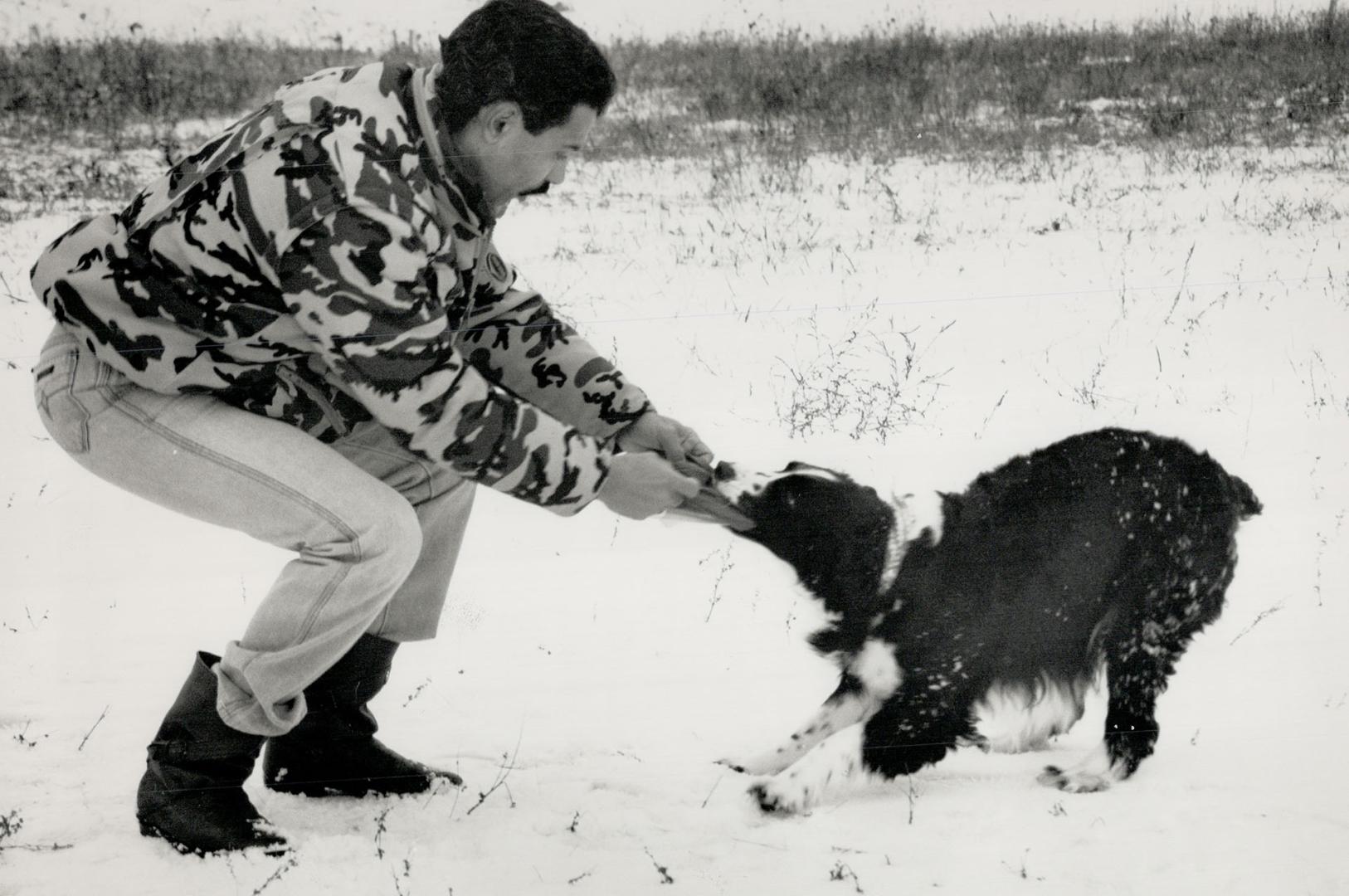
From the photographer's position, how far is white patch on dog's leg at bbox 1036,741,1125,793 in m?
2.19

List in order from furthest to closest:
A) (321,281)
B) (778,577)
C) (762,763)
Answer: (778,577), (762,763), (321,281)

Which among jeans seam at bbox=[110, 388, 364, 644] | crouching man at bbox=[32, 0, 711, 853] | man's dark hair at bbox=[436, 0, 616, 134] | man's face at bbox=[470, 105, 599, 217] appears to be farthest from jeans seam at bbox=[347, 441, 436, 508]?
man's dark hair at bbox=[436, 0, 616, 134]

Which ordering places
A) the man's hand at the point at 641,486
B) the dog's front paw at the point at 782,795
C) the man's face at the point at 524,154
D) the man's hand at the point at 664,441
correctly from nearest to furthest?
the man's face at the point at 524,154, the man's hand at the point at 641,486, the dog's front paw at the point at 782,795, the man's hand at the point at 664,441

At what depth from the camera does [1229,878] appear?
1.77m

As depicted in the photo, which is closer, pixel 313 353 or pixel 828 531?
pixel 313 353

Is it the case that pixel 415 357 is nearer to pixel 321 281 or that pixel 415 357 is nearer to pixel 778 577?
pixel 321 281

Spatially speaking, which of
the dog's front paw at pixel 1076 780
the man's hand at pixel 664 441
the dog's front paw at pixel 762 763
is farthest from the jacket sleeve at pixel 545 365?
the dog's front paw at pixel 1076 780

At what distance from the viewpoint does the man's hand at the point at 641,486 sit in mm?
Answer: 1873

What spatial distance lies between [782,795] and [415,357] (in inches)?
43.4

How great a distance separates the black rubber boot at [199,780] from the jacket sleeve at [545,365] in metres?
0.77

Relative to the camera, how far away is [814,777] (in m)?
2.19

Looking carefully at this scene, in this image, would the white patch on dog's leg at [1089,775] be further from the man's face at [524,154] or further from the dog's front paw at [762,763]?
the man's face at [524,154]

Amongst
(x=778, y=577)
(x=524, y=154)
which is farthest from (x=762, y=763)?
(x=524, y=154)

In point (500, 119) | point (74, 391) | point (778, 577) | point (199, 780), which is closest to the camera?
point (500, 119)
